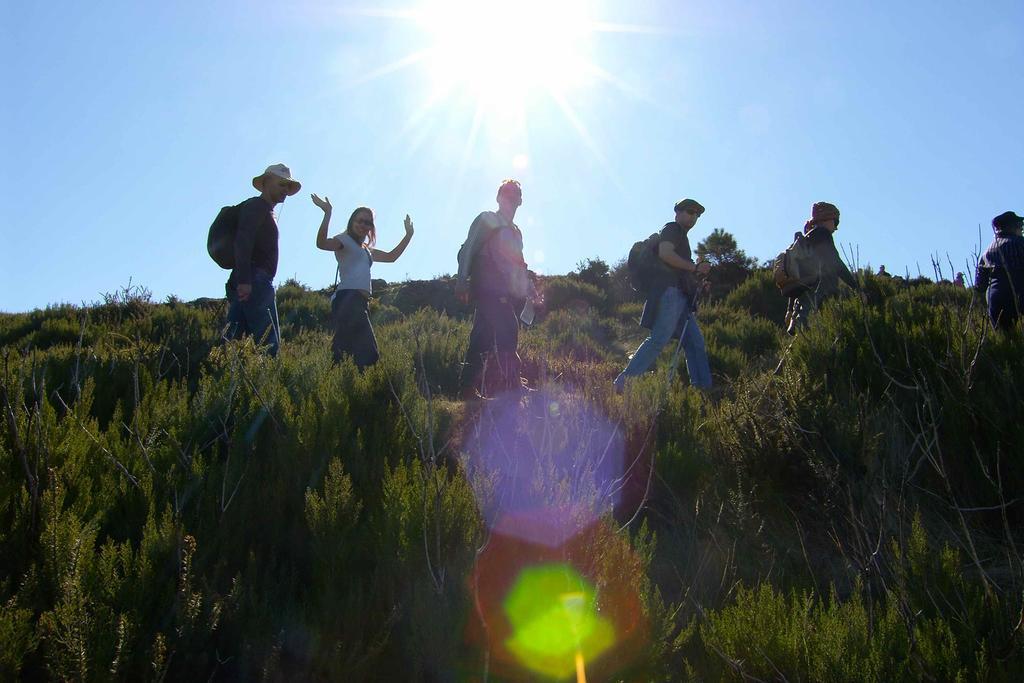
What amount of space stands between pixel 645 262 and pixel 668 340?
69 cm

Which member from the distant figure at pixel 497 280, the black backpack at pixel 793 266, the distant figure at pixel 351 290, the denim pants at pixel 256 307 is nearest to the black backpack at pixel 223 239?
the denim pants at pixel 256 307

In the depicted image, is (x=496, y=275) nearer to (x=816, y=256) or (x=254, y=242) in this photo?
(x=254, y=242)

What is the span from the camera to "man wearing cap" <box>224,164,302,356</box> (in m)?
5.15

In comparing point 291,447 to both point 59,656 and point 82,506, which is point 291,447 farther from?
point 59,656

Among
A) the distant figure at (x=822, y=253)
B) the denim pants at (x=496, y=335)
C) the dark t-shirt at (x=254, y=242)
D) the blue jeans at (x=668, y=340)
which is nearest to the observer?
the dark t-shirt at (x=254, y=242)

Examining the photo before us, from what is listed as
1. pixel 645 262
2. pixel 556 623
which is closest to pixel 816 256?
pixel 645 262

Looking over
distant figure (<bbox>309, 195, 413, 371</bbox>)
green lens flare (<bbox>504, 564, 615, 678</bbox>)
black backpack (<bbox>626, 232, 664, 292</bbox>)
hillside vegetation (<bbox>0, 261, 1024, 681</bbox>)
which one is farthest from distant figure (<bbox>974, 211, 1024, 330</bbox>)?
green lens flare (<bbox>504, 564, 615, 678</bbox>)

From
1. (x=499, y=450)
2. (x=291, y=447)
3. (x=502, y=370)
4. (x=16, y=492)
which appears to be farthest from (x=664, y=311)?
(x=16, y=492)

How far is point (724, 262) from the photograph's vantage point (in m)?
17.3

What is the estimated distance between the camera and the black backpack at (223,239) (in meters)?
5.28

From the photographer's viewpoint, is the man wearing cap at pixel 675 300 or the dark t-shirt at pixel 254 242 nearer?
the dark t-shirt at pixel 254 242

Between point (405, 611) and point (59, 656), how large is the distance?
2.90ft

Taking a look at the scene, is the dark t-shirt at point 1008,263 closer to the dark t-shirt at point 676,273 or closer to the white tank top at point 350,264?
the dark t-shirt at point 676,273

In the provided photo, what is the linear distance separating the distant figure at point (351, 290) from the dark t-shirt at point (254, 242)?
1.28 feet
